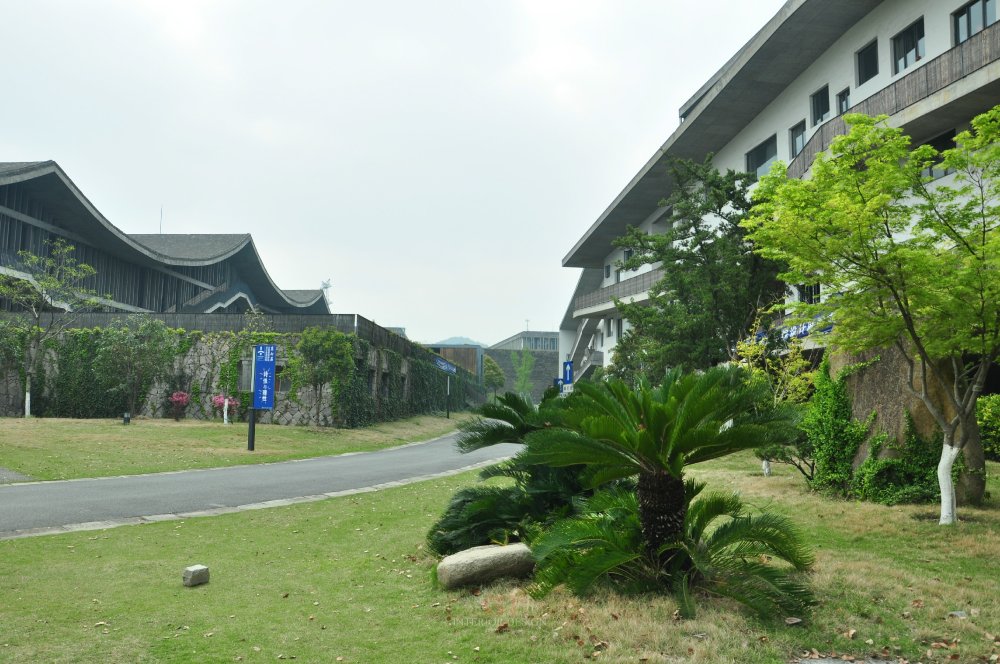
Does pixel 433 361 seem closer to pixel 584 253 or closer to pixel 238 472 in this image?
pixel 584 253

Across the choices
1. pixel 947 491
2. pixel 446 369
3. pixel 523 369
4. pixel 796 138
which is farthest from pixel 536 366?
pixel 947 491

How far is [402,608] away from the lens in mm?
6844

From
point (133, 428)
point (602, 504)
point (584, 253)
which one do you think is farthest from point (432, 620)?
point (584, 253)

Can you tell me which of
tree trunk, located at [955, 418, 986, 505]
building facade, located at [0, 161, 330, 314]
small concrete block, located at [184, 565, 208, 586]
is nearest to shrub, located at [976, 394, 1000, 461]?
tree trunk, located at [955, 418, 986, 505]

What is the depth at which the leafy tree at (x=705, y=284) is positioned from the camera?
820 inches

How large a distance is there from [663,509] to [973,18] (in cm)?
1777

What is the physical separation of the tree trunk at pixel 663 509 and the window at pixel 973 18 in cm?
1659

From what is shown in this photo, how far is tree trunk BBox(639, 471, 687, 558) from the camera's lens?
668 cm

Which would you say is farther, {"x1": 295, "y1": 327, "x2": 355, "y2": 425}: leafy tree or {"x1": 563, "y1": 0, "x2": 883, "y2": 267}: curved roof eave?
{"x1": 295, "y1": 327, "x2": 355, "y2": 425}: leafy tree

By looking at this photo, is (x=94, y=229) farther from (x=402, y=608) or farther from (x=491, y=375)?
(x=491, y=375)

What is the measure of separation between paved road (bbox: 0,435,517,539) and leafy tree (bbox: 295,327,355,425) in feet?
28.8

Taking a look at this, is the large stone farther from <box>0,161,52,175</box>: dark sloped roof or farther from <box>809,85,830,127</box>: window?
<box>0,161,52,175</box>: dark sloped roof

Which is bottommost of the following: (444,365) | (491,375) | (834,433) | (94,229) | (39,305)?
(834,433)

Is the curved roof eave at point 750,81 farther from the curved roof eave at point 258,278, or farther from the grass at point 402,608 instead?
the curved roof eave at point 258,278
